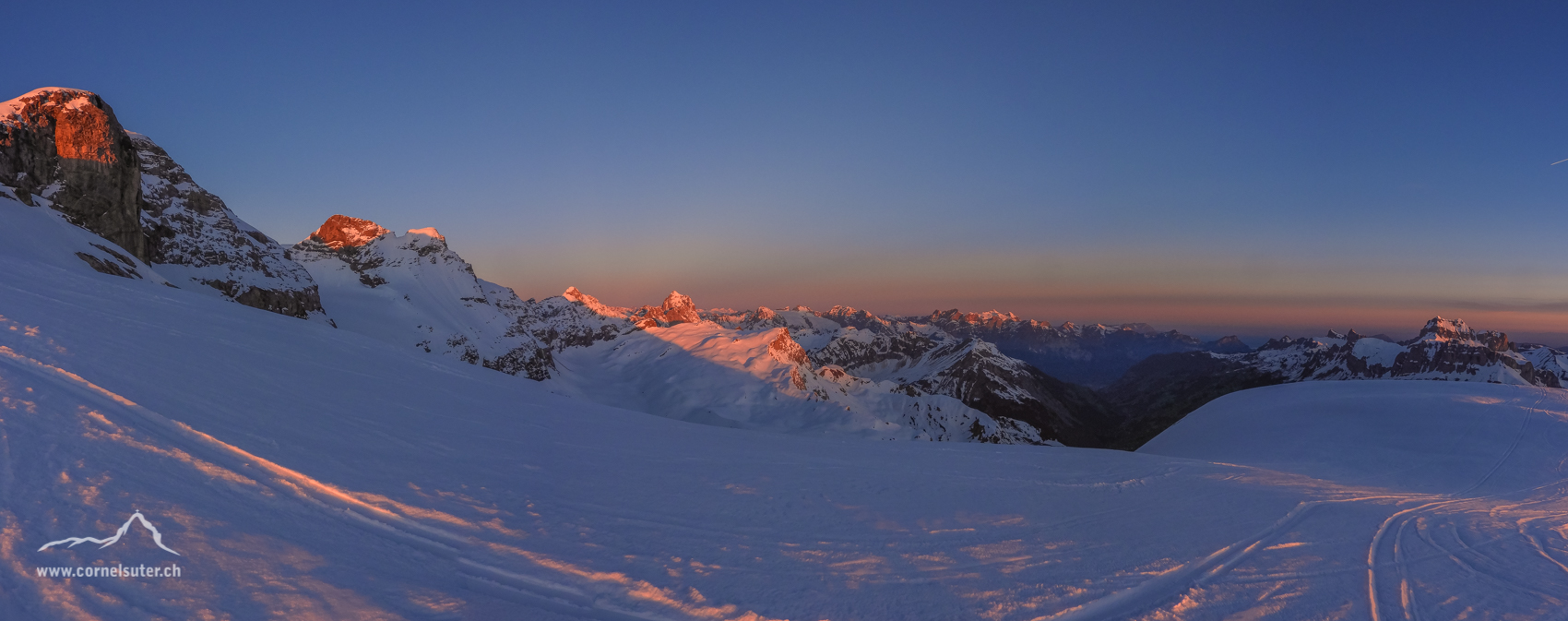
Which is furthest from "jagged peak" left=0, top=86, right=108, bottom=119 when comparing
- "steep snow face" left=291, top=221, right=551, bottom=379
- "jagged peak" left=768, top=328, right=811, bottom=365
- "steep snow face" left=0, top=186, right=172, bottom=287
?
"jagged peak" left=768, top=328, right=811, bottom=365

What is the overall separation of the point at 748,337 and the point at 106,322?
512 feet

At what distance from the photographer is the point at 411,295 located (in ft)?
412

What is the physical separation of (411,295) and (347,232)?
63.8 m

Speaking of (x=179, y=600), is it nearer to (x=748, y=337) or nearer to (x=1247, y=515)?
(x=1247, y=515)

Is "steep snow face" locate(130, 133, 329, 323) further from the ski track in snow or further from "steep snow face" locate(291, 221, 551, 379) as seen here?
the ski track in snow

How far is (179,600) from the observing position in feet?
15.0

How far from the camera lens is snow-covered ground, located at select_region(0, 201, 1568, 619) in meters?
5.59

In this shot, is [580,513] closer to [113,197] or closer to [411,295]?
[113,197]

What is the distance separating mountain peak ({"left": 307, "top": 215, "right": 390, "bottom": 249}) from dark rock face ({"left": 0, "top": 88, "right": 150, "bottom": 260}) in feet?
425

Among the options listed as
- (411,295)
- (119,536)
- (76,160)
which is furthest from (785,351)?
(119,536)

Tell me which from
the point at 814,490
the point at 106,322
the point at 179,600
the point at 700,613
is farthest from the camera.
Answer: the point at 106,322

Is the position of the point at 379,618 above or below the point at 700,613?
above

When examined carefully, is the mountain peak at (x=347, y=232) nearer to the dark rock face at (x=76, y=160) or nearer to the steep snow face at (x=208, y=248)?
the steep snow face at (x=208, y=248)

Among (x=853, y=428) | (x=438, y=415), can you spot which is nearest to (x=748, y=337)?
(x=853, y=428)
